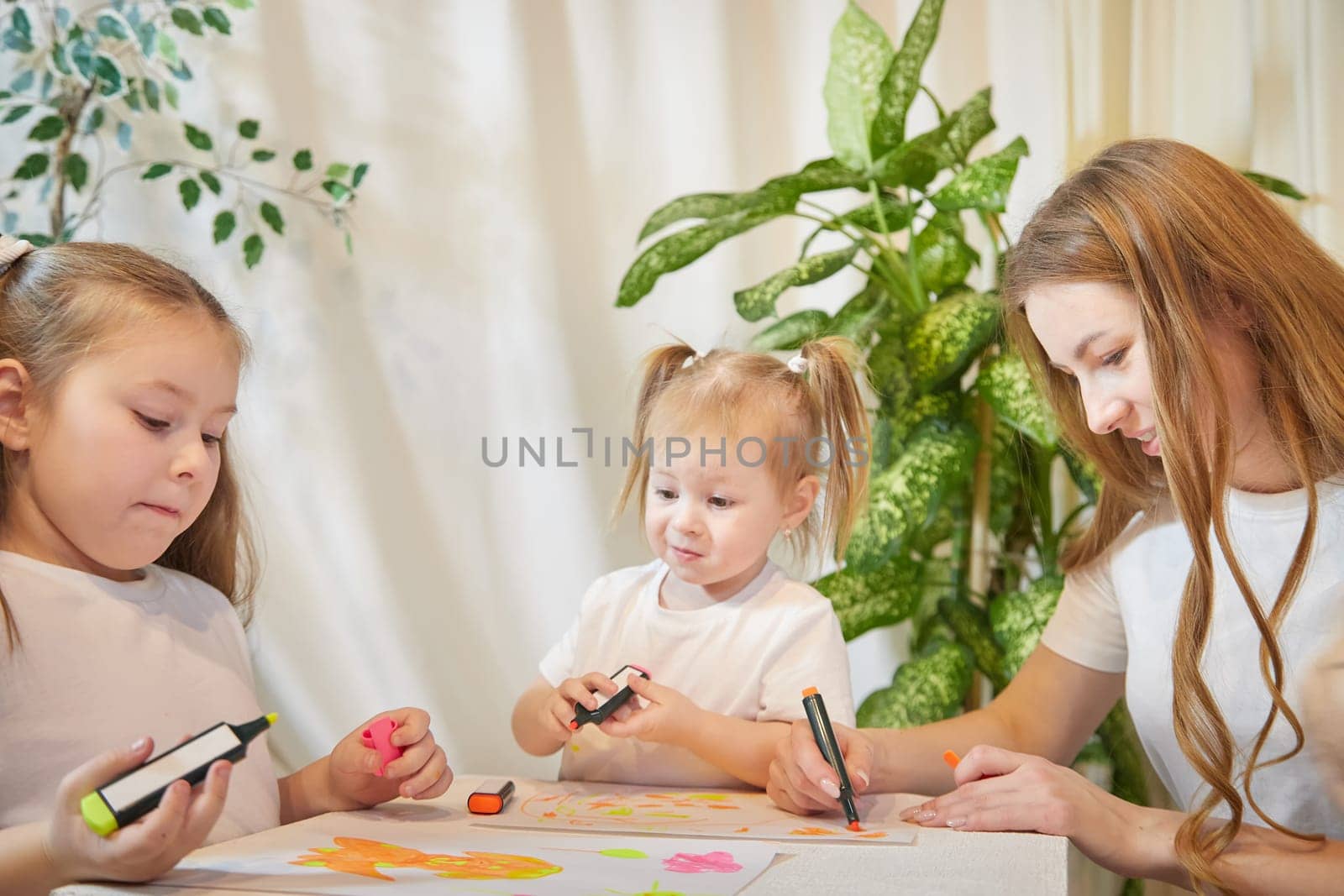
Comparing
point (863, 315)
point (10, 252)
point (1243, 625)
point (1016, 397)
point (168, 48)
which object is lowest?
point (1243, 625)

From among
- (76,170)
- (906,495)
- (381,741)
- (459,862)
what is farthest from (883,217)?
(76,170)

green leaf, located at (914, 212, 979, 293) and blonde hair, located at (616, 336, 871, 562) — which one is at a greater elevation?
green leaf, located at (914, 212, 979, 293)

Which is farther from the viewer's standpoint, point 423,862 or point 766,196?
point 766,196

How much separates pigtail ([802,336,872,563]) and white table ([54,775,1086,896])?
45 centimetres

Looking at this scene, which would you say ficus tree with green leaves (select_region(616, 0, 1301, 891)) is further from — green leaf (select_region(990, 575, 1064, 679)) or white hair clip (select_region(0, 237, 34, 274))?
white hair clip (select_region(0, 237, 34, 274))

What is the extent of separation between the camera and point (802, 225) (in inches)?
75.1

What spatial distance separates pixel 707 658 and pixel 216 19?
1.38m

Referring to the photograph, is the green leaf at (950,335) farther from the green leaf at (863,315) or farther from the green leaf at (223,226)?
the green leaf at (223,226)

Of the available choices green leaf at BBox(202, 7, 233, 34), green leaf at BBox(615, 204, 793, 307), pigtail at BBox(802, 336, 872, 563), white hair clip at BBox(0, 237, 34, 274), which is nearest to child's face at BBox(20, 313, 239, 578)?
white hair clip at BBox(0, 237, 34, 274)

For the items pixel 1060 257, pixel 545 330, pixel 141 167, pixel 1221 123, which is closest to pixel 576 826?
pixel 1060 257

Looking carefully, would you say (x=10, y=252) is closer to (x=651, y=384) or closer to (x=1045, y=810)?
(x=651, y=384)

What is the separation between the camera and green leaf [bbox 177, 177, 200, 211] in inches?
73.7

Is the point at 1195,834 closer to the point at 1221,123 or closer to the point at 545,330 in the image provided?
the point at 1221,123

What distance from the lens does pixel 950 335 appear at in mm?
1492
